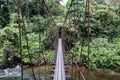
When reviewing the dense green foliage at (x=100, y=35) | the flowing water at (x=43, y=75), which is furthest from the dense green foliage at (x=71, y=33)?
the flowing water at (x=43, y=75)

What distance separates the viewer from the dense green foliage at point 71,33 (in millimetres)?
9609

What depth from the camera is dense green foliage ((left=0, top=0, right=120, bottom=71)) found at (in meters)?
9.61

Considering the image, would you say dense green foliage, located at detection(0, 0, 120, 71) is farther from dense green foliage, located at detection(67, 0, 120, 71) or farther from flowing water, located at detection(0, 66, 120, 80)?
flowing water, located at detection(0, 66, 120, 80)

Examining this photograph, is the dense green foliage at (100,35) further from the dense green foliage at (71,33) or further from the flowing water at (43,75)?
the flowing water at (43,75)

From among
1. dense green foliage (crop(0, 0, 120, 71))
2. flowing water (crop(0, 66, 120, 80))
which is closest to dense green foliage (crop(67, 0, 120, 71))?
dense green foliage (crop(0, 0, 120, 71))

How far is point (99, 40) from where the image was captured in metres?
11.0

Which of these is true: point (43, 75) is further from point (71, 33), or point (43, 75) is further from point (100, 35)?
point (100, 35)

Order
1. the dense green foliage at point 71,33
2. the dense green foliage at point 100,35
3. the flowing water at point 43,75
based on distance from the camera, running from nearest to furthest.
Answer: the flowing water at point 43,75
the dense green foliage at point 100,35
the dense green foliage at point 71,33

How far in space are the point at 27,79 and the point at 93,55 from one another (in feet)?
9.38

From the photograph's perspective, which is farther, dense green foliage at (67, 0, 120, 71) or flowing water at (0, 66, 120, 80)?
dense green foliage at (67, 0, 120, 71)

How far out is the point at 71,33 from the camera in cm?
1113

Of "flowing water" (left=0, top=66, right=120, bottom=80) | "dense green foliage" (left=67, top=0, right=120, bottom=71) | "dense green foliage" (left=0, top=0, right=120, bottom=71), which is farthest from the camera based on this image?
"dense green foliage" (left=0, top=0, right=120, bottom=71)

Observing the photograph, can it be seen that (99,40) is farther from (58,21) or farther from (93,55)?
(58,21)

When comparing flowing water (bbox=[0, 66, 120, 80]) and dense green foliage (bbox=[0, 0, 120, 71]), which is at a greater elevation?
dense green foliage (bbox=[0, 0, 120, 71])
